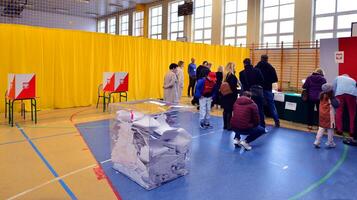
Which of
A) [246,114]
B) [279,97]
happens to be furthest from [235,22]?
[246,114]

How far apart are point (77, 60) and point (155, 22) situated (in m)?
11.9

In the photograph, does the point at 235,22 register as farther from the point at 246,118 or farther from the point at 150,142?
the point at 150,142

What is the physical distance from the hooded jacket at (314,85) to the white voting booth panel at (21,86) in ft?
18.4

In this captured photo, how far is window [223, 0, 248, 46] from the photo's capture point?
14.5 metres

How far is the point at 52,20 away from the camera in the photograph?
16.5 meters

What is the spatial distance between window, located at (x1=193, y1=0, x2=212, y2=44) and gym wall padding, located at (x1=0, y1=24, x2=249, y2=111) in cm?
546

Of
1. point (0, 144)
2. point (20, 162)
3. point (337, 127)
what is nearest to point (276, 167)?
point (337, 127)

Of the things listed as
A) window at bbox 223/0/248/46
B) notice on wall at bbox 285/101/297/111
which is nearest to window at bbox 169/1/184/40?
window at bbox 223/0/248/46

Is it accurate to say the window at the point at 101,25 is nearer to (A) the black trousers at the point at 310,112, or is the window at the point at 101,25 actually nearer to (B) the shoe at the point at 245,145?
(A) the black trousers at the point at 310,112

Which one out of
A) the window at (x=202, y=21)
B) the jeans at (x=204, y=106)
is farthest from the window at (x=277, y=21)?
the jeans at (x=204, y=106)

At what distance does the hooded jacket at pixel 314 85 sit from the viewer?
5.91 meters

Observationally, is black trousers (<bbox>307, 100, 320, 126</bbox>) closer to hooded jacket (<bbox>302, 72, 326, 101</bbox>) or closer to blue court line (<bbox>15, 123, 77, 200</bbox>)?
hooded jacket (<bbox>302, 72, 326, 101</bbox>)

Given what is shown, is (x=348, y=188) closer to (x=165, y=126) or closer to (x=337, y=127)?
(x=165, y=126)

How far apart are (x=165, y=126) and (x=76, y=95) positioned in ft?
19.1
